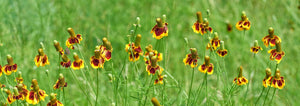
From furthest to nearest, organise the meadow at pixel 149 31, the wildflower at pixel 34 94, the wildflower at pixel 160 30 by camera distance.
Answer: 1. the meadow at pixel 149 31
2. the wildflower at pixel 160 30
3. the wildflower at pixel 34 94

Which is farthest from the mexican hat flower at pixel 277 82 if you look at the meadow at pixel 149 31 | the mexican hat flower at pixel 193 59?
the meadow at pixel 149 31

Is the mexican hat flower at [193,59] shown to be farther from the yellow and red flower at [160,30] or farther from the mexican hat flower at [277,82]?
the mexican hat flower at [277,82]

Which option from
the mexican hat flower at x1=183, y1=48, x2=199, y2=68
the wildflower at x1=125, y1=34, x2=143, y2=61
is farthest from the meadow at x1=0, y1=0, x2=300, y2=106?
the mexican hat flower at x1=183, y1=48, x2=199, y2=68

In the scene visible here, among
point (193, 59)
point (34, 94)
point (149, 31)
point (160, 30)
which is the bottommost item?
point (34, 94)

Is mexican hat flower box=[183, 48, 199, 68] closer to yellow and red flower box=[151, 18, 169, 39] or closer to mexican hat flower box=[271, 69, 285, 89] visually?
yellow and red flower box=[151, 18, 169, 39]

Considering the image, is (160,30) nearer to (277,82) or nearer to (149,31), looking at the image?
(277,82)

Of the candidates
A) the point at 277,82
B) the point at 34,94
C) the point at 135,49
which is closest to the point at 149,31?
the point at 135,49

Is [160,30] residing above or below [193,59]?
above

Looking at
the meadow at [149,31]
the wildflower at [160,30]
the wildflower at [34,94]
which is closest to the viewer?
the wildflower at [34,94]

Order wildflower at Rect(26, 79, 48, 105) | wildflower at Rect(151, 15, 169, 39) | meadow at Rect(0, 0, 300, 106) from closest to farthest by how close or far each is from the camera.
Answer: wildflower at Rect(26, 79, 48, 105) < wildflower at Rect(151, 15, 169, 39) < meadow at Rect(0, 0, 300, 106)

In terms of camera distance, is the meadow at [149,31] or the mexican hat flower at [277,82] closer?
the mexican hat flower at [277,82]

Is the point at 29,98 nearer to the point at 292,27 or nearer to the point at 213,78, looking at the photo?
the point at 213,78

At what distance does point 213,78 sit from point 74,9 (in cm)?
142

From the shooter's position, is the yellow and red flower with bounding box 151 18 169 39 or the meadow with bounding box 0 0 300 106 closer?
the yellow and red flower with bounding box 151 18 169 39
